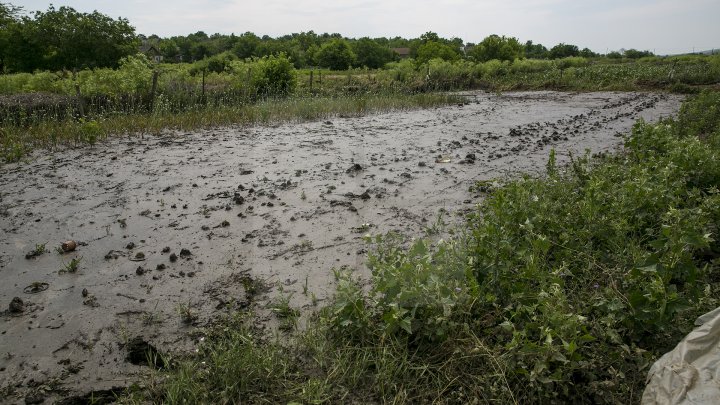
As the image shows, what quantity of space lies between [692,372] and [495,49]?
57.5m

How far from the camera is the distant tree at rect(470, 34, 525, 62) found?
53.3 metres

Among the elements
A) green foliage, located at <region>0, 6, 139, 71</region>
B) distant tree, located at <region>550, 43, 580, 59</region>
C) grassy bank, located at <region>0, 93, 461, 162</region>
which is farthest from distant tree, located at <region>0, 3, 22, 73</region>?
distant tree, located at <region>550, 43, 580, 59</region>

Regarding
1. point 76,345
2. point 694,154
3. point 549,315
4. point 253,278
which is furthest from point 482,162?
point 76,345

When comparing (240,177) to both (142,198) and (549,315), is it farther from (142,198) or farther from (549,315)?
(549,315)

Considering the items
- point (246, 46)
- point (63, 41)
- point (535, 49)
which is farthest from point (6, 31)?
point (535, 49)

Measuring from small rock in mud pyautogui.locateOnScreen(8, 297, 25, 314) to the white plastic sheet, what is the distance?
4132mm

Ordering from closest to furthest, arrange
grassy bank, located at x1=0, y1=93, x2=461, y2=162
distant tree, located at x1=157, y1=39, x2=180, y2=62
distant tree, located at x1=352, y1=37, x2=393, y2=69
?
grassy bank, located at x1=0, y1=93, x2=461, y2=162 < distant tree, located at x1=352, y1=37, x2=393, y2=69 < distant tree, located at x1=157, y1=39, x2=180, y2=62

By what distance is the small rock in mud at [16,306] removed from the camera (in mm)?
3475

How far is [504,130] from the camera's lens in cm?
1142

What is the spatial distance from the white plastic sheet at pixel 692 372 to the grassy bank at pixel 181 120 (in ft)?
31.1

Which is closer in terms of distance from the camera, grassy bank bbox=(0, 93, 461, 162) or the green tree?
grassy bank bbox=(0, 93, 461, 162)

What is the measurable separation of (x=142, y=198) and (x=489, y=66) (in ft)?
107

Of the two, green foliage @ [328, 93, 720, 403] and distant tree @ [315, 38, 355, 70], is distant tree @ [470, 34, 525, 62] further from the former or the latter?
green foliage @ [328, 93, 720, 403]

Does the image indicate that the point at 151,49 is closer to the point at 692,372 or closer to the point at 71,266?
the point at 71,266
